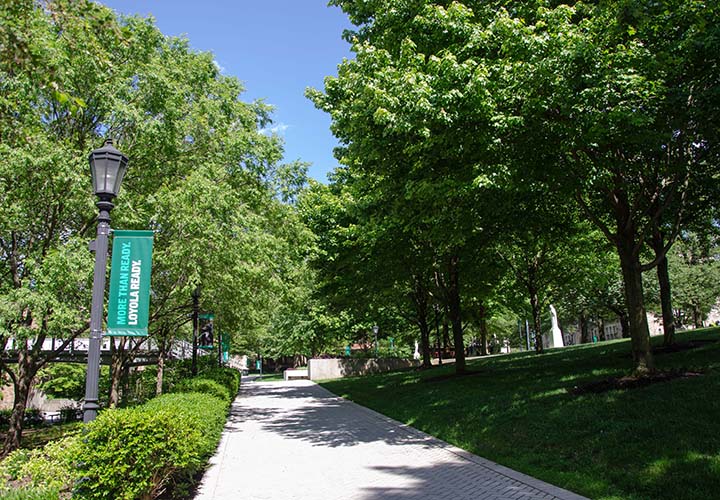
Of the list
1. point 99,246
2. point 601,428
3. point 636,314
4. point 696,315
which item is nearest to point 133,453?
point 99,246

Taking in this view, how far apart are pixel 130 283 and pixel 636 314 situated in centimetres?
1010

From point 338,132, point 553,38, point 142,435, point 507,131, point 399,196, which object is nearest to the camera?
point 142,435

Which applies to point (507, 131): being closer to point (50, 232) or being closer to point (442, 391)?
point (442, 391)

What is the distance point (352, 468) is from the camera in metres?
8.45

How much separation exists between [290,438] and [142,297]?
6.61 meters

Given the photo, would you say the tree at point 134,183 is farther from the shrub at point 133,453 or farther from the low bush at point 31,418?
the low bush at point 31,418

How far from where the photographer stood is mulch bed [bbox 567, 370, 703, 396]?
988 cm

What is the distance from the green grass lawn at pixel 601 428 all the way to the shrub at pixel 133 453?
4.96 meters

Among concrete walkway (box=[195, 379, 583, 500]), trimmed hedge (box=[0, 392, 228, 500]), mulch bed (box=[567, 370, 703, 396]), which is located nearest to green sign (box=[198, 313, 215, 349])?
concrete walkway (box=[195, 379, 583, 500])

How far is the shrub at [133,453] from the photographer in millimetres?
5797

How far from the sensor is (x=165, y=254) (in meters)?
13.0

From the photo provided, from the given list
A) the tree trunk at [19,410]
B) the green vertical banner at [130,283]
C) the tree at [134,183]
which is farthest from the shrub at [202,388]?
the green vertical banner at [130,283]

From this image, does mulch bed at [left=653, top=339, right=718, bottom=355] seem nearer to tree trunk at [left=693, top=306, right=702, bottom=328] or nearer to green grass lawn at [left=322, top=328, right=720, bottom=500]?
green grass lawn at [left=322, top=328, right=720, bottom=500]

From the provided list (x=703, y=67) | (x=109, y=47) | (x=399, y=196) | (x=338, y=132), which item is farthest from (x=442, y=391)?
(x=109, y=47)
